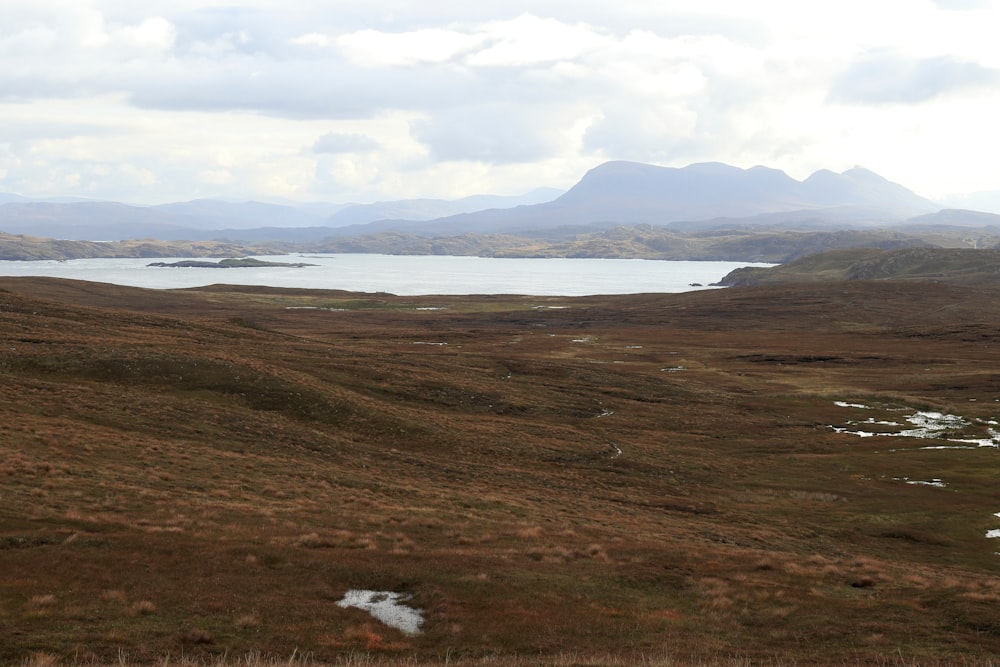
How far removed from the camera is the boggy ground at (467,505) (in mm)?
21281

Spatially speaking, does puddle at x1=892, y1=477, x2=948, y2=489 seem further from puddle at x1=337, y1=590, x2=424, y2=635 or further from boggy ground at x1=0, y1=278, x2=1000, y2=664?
puddle at x1=337, y1=590, x2=424, y2=635

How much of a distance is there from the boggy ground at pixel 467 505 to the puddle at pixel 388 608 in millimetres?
419

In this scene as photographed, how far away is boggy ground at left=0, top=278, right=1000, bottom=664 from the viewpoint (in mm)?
21281

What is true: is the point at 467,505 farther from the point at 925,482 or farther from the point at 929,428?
the point at 929,428

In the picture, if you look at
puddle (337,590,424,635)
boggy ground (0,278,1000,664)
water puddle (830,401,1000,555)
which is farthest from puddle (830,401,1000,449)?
puddle (337,590,424,635)

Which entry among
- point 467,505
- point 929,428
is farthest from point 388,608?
point 929,428

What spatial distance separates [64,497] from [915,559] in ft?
127

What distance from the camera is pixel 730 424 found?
76000 mm

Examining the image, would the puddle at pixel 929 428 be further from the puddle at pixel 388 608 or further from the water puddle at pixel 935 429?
the puddle at pixel 388 608

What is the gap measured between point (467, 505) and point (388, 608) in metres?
17.8

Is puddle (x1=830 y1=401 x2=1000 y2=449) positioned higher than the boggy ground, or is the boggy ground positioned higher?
the boggy ground

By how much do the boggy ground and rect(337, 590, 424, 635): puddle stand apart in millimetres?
419

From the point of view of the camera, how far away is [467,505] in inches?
1609

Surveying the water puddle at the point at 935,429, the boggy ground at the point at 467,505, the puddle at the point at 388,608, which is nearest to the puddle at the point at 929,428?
the water puddle at the point at 935,429
